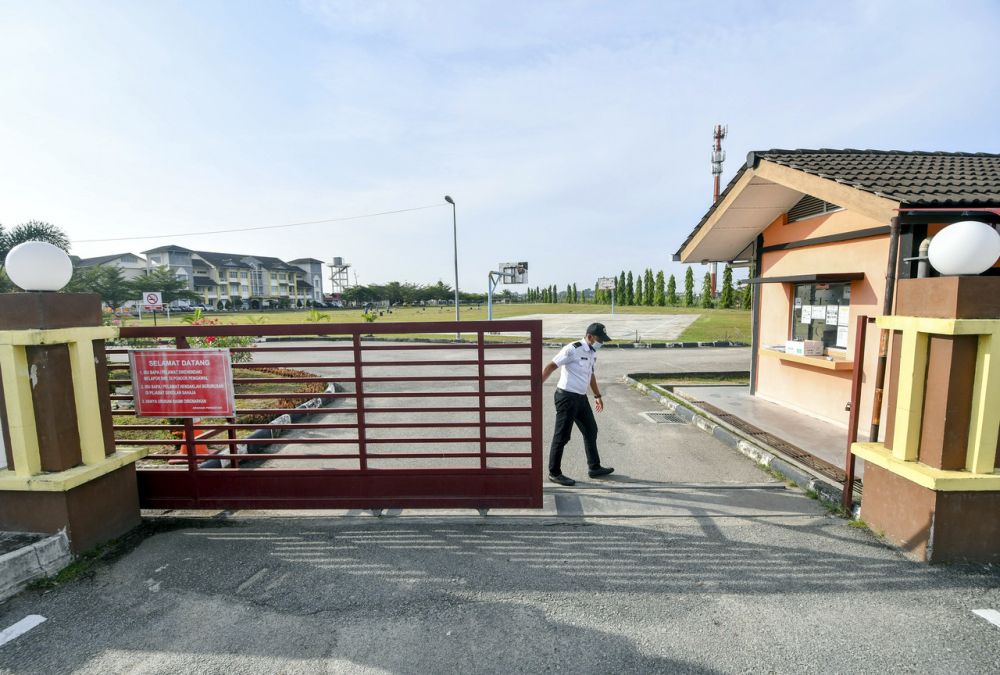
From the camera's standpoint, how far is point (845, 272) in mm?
6695

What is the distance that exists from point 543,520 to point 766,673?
6.65 feet

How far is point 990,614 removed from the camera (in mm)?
2900

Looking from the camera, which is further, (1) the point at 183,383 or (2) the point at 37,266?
(1) the point at 183,383

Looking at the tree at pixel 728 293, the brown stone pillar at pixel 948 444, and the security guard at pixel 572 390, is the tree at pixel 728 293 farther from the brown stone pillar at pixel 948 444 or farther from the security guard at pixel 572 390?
the brown stone pillar at pixel 948 444

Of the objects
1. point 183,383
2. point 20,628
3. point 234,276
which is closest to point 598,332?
point 183,383

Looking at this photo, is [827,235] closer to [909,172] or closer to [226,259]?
[909,172]

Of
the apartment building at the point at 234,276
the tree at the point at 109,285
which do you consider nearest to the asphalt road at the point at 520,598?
the tree at the point at 109,285

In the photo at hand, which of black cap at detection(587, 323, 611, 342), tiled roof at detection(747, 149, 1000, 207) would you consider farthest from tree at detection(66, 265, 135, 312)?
tiled roof at detection(747, 149, 1000, 207)

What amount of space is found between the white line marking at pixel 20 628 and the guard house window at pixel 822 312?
9241 millimetres

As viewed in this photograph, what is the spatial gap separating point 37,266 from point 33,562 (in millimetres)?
2167

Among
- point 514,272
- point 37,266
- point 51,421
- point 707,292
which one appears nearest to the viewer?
point 37,266

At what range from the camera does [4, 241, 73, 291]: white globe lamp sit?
11.1ft

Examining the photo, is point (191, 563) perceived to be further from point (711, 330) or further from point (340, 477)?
point (711, 330)

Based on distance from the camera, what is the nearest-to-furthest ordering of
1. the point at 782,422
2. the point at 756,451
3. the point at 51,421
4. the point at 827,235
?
the point at 51,421
the point at 756,451
the point at 827,235
the point at 782,422
